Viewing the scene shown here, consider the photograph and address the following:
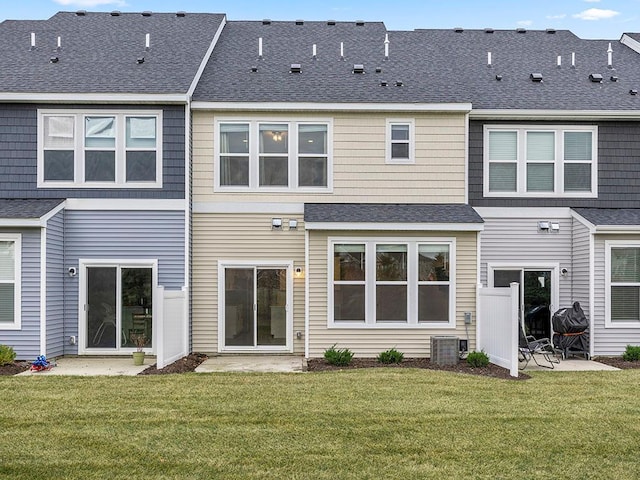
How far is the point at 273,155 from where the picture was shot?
1317 centimetres

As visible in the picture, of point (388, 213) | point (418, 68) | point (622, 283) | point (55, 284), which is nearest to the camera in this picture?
point (55, 284)

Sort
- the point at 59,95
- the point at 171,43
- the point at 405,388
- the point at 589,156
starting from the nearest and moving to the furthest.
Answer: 1. the point at 405,388
2. the point at 59,95
3. the point at 589,156
4. the point at 171,43

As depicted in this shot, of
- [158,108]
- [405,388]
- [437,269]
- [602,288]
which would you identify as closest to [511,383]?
[405,388]

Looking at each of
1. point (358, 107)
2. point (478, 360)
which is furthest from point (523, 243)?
point (358, 107)

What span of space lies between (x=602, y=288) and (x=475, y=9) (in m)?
11.8

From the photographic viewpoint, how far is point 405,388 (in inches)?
364

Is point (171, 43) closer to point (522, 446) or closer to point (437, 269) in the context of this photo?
point (437, 269)

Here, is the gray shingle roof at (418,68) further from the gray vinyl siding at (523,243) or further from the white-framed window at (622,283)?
the white-framed window at (622,283)

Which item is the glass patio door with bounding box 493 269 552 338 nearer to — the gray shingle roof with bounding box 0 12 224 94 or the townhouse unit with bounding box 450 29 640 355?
the townhouse unit with bounding box 450 29 640 355

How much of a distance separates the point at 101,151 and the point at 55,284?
2708 mm

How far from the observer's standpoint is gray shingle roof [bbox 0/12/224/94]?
1270 cm

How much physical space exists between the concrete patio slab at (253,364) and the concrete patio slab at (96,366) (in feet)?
3.70

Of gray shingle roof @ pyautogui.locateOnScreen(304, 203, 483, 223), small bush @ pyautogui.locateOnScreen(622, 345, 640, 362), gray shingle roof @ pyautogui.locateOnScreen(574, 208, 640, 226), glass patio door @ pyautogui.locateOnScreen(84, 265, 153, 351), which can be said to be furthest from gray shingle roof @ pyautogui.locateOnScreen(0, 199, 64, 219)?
small bush @ pyautogui.locateOnScreen(622, 345, 640, 362)

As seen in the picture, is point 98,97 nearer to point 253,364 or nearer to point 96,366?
point 96,366
